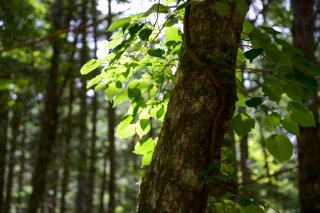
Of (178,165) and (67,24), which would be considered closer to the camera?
(178,165)

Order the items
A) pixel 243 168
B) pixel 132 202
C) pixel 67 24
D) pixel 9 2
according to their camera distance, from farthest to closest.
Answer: pixel 132 202, pixel 67 24, pixel 243 168, pixel 9 2

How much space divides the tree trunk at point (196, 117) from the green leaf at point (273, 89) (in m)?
0.14

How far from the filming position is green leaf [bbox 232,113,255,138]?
1.63 m

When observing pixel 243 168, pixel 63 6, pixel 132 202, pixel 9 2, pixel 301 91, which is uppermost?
pixel 63 6

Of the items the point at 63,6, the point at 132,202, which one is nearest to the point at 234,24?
the point at 63,6

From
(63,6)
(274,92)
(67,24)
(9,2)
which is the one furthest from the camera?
(63,6)

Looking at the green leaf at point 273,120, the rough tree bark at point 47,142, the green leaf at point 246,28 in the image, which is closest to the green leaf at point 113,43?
the green leaf at point 246,28

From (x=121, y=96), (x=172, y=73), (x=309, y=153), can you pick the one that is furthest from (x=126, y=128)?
(x=309, y=153)

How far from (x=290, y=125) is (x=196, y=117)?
1.44 feet

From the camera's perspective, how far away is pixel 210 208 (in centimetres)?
168

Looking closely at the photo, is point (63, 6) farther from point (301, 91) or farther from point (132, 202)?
point (132, 202)

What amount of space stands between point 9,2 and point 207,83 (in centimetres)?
618

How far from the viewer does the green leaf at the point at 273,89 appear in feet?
5.07

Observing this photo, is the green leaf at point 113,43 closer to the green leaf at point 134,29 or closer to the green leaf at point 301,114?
the green leaf at point 134,29
